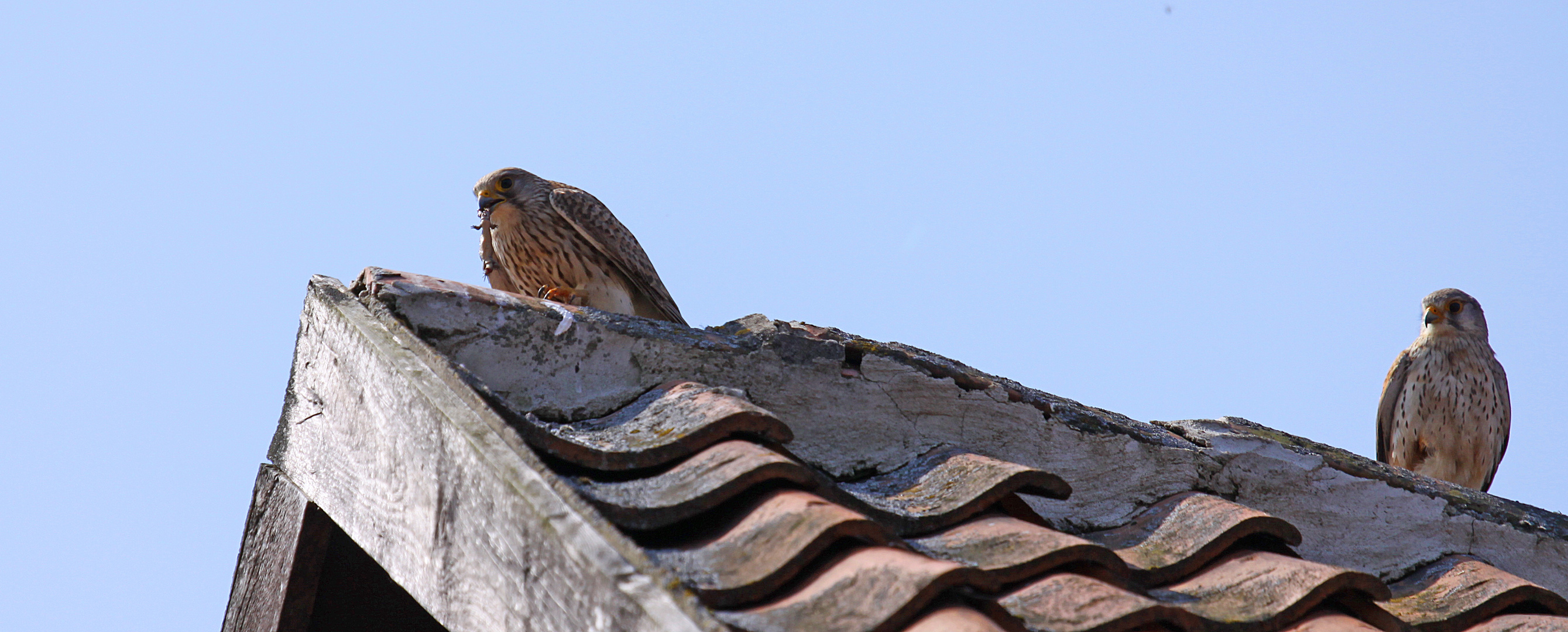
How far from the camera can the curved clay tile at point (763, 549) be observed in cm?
138

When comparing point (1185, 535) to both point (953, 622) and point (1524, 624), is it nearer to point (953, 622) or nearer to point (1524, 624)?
point (1524, 624)

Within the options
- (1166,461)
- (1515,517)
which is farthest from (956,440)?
(1515,517)

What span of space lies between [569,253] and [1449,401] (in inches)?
190

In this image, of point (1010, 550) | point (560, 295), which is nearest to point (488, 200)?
point (560, 295)

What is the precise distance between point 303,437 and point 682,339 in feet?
2.39

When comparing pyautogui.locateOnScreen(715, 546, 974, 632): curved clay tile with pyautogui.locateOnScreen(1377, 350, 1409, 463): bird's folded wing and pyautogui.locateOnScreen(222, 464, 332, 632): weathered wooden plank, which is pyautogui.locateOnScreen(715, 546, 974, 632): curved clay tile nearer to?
pyautogui.locateOnScreen(222, 464, 332, 632): weathered wooden plank

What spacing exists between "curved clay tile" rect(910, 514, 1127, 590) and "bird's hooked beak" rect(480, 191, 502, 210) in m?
3.69

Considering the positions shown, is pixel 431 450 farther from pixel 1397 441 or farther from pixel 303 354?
pixel 1397 441

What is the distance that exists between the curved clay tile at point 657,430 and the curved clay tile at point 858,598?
41 cm

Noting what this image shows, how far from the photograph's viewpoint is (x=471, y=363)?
7.06 feet

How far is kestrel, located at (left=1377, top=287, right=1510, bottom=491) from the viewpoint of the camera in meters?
6.47

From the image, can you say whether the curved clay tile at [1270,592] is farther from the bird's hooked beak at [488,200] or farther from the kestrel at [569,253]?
the bird's hooked beak at [488,200]

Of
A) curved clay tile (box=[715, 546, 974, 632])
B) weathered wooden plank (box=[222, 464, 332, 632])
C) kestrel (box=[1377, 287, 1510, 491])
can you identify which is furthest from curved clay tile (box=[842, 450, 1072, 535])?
kestrel (box=[1377, 287, 1510, 491])

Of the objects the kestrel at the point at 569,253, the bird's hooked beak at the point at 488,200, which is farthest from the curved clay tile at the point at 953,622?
the bird's hooked beak at the point at 488,200
